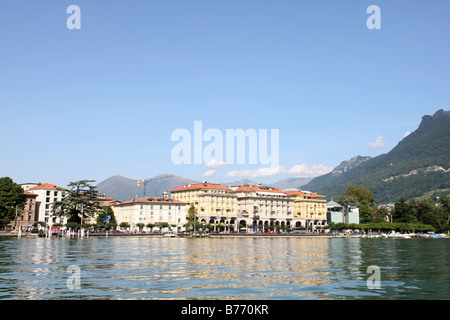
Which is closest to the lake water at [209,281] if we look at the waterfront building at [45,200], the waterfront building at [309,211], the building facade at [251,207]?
the building facade at [251,207]

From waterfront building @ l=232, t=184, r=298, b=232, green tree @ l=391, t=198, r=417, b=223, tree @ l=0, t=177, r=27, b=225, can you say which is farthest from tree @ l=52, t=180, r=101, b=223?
green tree @ l=391, t=198, r=417, b=223

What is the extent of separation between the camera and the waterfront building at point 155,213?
139500mm

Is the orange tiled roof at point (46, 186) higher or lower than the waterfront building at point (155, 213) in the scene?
higher

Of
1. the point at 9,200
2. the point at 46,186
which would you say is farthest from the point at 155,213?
the point at 9,200

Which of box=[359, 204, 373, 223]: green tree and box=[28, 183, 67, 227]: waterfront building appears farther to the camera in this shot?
box=[359, 204, 373, 223]: green tree

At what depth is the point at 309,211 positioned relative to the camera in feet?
573

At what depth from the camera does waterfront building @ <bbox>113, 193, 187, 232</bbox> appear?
13950 cm

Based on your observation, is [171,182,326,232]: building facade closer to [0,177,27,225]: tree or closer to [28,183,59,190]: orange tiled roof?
[28,183,59,190]: orange tiled roof

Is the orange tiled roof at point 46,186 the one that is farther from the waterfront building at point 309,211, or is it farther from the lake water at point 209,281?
the lake water at point 209,281

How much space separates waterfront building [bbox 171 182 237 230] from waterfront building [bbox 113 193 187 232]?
6474mm

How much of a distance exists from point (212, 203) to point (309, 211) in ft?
145

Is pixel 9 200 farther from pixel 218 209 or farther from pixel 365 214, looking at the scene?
pixel 365 214
